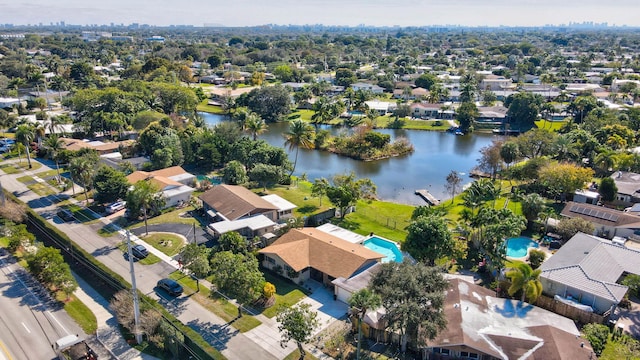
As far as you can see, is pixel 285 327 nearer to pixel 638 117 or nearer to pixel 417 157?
pixel 417 157

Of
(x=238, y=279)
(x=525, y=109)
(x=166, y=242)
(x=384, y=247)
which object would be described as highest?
(x=525, y=109)

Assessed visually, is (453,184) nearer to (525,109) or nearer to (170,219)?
(170,219)

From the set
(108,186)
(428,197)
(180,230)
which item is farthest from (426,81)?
(180,230)

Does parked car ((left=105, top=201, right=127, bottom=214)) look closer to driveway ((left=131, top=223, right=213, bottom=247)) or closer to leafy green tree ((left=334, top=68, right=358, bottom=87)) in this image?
driveway ((left=131, top=223, right=213, bottom=247))

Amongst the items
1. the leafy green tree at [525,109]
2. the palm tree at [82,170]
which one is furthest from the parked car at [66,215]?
the leafy green tree at [525,109]

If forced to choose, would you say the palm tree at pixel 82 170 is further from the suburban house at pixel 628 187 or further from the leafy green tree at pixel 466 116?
the leafy green tree at pixel 466 116

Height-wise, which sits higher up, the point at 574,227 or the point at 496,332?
the point at 574,227

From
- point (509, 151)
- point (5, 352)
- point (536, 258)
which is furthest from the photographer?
point (509, 151)
